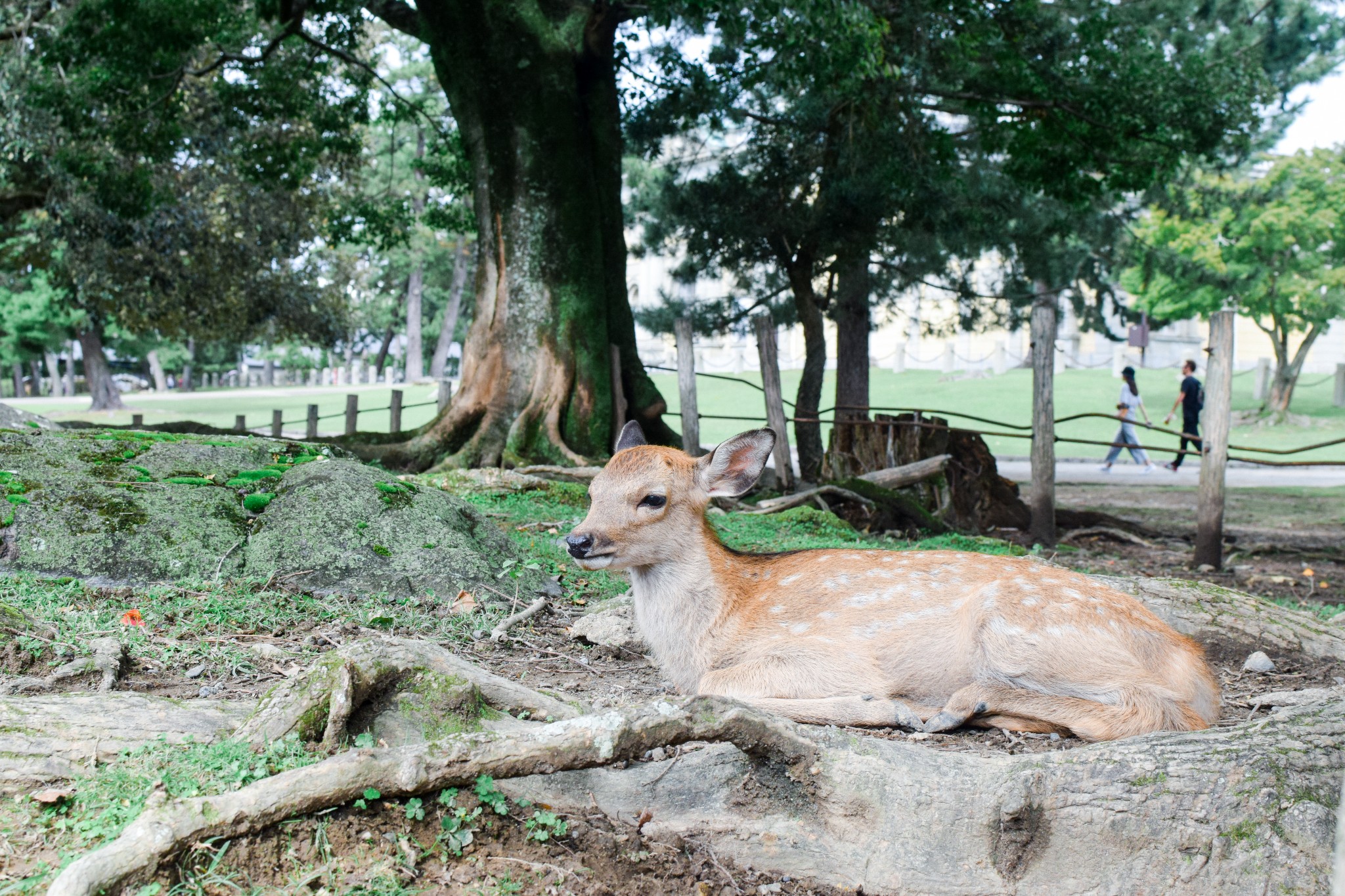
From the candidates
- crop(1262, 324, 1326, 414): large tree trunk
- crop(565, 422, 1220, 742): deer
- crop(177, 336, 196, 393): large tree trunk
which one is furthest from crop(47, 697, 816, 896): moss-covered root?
crop(177, 336, 196, 393): large tree trunk

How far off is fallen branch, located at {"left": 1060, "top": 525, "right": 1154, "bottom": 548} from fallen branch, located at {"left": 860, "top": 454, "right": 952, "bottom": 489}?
1511mm

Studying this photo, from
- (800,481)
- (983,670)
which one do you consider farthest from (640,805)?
(800,481)

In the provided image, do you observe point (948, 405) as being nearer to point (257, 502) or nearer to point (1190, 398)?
point (1190, 398)

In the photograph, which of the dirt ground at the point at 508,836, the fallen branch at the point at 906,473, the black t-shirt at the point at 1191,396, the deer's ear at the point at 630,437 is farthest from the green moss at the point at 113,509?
the black t-shirt at the point at 1191,396

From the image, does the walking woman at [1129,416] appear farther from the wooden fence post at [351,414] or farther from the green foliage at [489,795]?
the green foliage at [489,795]

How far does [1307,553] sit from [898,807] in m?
9.44

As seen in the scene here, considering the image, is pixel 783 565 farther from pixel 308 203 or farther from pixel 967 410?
pixel 967 410

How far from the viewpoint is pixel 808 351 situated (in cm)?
1880

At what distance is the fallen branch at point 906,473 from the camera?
11.4 meters

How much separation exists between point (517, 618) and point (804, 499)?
220 inches

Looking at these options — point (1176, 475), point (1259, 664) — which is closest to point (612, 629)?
point (1259, 664)

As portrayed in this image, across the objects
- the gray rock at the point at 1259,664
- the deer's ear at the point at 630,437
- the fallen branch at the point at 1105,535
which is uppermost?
the deer's ear at the point at 630,437

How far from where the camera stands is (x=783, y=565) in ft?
15.5

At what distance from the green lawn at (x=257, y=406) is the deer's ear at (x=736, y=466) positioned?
23618 millimetres
